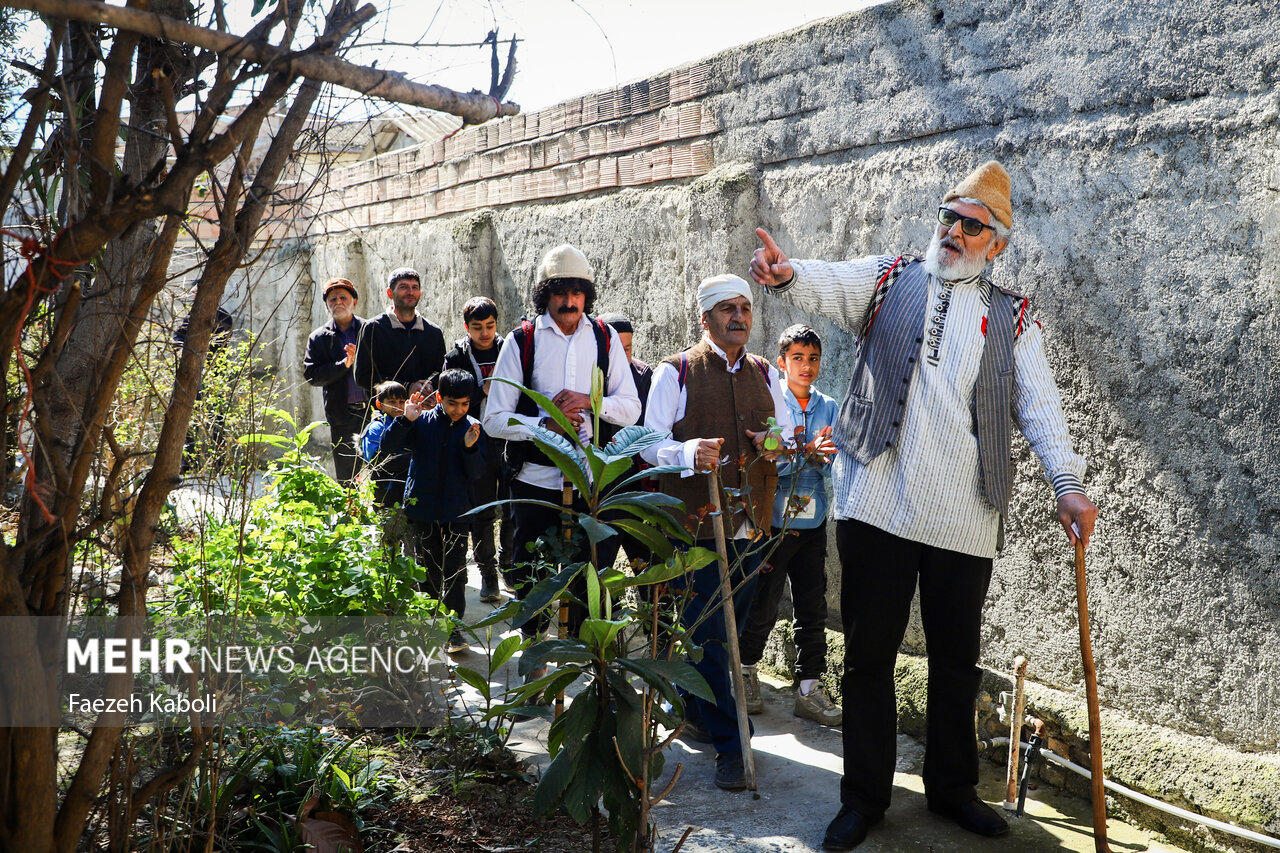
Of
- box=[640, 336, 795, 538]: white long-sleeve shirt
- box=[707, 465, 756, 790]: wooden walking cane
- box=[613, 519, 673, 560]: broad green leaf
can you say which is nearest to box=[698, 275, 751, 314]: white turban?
box=[640, 336, 795, 538]: white long-sleeve shirt

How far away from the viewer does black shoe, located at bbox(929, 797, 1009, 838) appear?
3.08m

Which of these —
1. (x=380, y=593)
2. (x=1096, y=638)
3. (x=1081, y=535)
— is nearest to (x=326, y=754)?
(x=380, y=593)

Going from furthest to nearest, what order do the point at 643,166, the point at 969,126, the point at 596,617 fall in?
1. the point at 643,166
2. the point at 969,126
3. the point at 596,617

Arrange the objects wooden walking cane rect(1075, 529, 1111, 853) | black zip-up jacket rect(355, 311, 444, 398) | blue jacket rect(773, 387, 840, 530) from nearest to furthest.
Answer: wooden walking cane rect(1075, 529, 1111, 853), blue jacket rect(773, 387, 840, 530), black zip-up jacket rect(355, 311, 444, 398)

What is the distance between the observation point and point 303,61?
1.91m

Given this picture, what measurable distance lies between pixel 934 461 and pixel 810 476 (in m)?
1.01

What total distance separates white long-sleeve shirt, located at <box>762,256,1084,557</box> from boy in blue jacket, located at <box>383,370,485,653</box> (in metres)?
1.98

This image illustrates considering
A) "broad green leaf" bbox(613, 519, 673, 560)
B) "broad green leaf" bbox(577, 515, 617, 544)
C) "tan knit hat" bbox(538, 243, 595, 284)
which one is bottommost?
"broad green leaf" bbox(613, 519, 673, 560)

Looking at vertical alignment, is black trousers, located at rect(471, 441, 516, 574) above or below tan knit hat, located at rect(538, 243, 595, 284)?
below

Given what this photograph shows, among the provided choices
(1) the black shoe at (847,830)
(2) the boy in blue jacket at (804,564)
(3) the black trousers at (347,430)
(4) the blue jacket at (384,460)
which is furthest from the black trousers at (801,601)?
(3) the black trousers at (347,430)

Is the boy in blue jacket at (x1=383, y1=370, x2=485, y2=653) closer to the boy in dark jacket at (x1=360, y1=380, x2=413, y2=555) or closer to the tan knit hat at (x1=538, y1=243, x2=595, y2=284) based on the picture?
the boy in dark jacket at (x1=360, y1=380, x2=413, y2=555)

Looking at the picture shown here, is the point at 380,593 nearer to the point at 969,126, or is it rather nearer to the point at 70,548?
the point at 70,548

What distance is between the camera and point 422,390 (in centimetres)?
522

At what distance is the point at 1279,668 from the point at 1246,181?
4.41 feet
